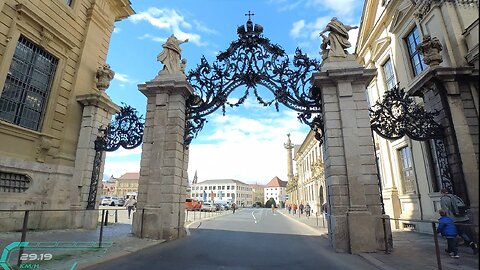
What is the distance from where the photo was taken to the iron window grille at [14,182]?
1000 centimetres

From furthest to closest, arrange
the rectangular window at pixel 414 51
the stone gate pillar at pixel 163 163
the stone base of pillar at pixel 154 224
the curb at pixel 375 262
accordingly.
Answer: the rectangular window at pixel 414 51 < the stone gate pillar at pixel 163 163 < the stone base of pillar at pixel 154 224 < the curb at pixel 375 262

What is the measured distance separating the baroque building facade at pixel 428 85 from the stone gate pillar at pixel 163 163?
7202 mm

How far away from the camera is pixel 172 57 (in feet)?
37.0

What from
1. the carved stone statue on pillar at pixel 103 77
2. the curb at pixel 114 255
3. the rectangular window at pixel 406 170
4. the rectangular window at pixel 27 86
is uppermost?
the carved stone statue on pillar at pixel 103 77

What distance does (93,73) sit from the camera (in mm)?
14664

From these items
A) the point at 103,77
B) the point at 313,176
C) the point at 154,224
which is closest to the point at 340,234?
the point at 154,224

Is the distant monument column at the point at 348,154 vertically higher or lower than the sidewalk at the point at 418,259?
higher

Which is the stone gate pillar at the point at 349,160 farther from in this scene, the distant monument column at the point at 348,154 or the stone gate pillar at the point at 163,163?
the stone gate pillar at the point at 163,163

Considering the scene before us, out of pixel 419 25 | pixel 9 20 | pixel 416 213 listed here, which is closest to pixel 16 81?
pixel 9 20

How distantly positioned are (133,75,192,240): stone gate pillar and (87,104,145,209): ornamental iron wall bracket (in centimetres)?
109

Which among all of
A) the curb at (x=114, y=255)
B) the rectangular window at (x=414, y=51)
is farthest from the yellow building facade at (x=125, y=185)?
the rectangular window at (x=414, y=51)

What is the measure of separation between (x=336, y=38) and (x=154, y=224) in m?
9.34

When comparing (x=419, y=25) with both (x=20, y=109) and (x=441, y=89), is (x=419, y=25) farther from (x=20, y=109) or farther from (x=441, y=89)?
(x=20, y=109)

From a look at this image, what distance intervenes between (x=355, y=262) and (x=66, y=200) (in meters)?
11.9
